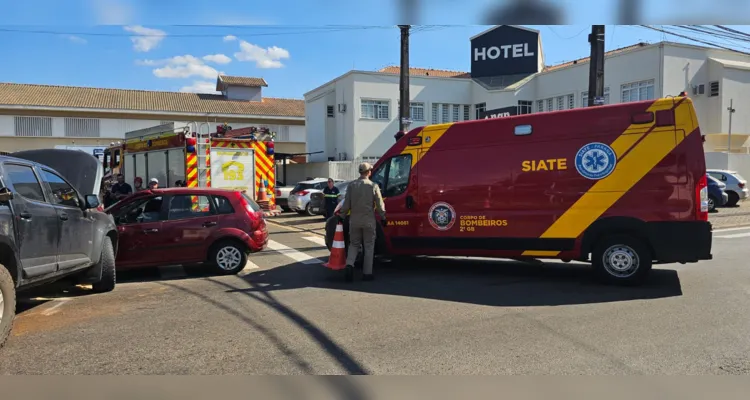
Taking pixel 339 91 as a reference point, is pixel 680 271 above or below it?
below

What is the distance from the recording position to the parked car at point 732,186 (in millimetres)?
19800

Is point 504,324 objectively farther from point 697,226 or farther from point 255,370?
point 697,226

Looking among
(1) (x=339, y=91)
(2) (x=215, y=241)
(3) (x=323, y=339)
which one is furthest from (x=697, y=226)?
(1) (x=339, y=91)

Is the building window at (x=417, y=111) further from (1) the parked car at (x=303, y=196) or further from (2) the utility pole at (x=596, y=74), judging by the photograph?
(2) the utility pole at (x=596, y=74)

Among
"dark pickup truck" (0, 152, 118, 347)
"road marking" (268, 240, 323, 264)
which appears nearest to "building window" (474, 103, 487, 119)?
"road marking" (268, 240, 323, 264)

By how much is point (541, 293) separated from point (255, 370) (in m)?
4.08

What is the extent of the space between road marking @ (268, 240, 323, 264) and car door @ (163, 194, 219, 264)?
6.31 feet

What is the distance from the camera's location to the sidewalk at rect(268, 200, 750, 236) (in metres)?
15.1

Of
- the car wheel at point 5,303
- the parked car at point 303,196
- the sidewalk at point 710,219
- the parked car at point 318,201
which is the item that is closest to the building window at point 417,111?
the parked car at point 303,196

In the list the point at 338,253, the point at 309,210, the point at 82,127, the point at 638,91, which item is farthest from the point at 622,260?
the point at 82,127

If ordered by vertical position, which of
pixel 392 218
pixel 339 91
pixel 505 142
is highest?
pixel 339 91

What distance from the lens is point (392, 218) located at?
8.70 metres

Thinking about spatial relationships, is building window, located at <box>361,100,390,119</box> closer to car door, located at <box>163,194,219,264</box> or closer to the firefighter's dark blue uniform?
the firefighter's dark blue uniform

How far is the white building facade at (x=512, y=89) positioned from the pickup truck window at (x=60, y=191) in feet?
84.1
